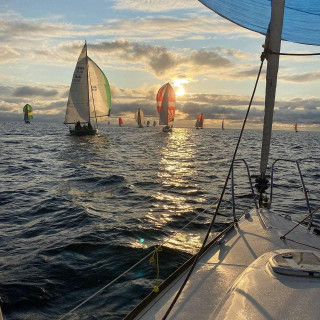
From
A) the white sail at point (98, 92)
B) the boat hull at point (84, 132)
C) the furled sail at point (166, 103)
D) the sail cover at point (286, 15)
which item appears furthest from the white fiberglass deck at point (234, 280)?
the furled sail at point (166, 103)

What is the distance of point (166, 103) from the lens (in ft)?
211

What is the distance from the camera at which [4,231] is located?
310 inches

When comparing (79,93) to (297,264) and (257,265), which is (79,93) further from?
(297,264)

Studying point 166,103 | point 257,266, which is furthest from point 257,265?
point 166,103

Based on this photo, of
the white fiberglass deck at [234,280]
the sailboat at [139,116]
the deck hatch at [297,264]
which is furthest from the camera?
the sailboat at [139,116]

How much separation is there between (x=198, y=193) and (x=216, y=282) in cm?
906

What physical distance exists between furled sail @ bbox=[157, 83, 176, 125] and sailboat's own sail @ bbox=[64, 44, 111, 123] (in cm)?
1892

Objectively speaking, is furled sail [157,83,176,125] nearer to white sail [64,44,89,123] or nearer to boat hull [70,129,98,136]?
white sail [64,44,89,123]

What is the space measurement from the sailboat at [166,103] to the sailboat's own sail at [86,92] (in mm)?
18923

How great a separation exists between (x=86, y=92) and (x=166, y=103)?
23653mm

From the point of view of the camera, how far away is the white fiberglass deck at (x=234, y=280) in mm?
2461

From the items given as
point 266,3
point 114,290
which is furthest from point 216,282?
point 266,3

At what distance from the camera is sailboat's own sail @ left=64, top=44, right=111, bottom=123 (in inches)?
1702

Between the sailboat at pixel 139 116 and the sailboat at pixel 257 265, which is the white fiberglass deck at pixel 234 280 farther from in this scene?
the sailboat at pixel 139 116
